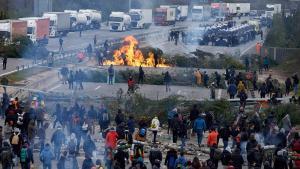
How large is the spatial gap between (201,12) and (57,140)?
6000 cm

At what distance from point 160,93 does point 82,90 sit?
11.2 ft

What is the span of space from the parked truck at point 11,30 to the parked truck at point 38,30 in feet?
2.89

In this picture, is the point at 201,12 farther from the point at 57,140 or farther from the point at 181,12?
the point at 57,140

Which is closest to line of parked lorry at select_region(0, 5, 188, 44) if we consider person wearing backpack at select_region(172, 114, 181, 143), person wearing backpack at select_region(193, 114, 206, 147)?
person wearing backpack at select_region(172, 114, 181, 143)

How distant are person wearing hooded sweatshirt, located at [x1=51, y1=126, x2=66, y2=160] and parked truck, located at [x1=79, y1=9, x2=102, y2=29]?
169ft

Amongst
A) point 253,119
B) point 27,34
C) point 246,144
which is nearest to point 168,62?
point 27,34

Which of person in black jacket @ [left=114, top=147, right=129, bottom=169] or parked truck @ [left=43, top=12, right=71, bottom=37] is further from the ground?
parked truck @ [left=43, top=12, right=71, bottom=37]

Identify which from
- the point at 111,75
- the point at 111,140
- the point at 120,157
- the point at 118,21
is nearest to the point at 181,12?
the point at 118,21

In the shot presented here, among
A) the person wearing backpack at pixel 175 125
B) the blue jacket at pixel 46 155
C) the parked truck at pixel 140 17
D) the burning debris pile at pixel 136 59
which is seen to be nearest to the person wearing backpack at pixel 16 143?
the blue jacket at pixel 46 155

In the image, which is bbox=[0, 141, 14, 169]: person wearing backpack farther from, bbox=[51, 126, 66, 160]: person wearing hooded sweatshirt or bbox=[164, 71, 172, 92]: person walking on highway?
bbox=[164, 71, 172, 92]: person walking on highway

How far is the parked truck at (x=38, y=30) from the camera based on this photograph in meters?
52.6

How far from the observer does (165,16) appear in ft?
249

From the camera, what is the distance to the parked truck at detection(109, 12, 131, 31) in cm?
6812

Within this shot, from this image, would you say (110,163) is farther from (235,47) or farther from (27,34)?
(235,47)
